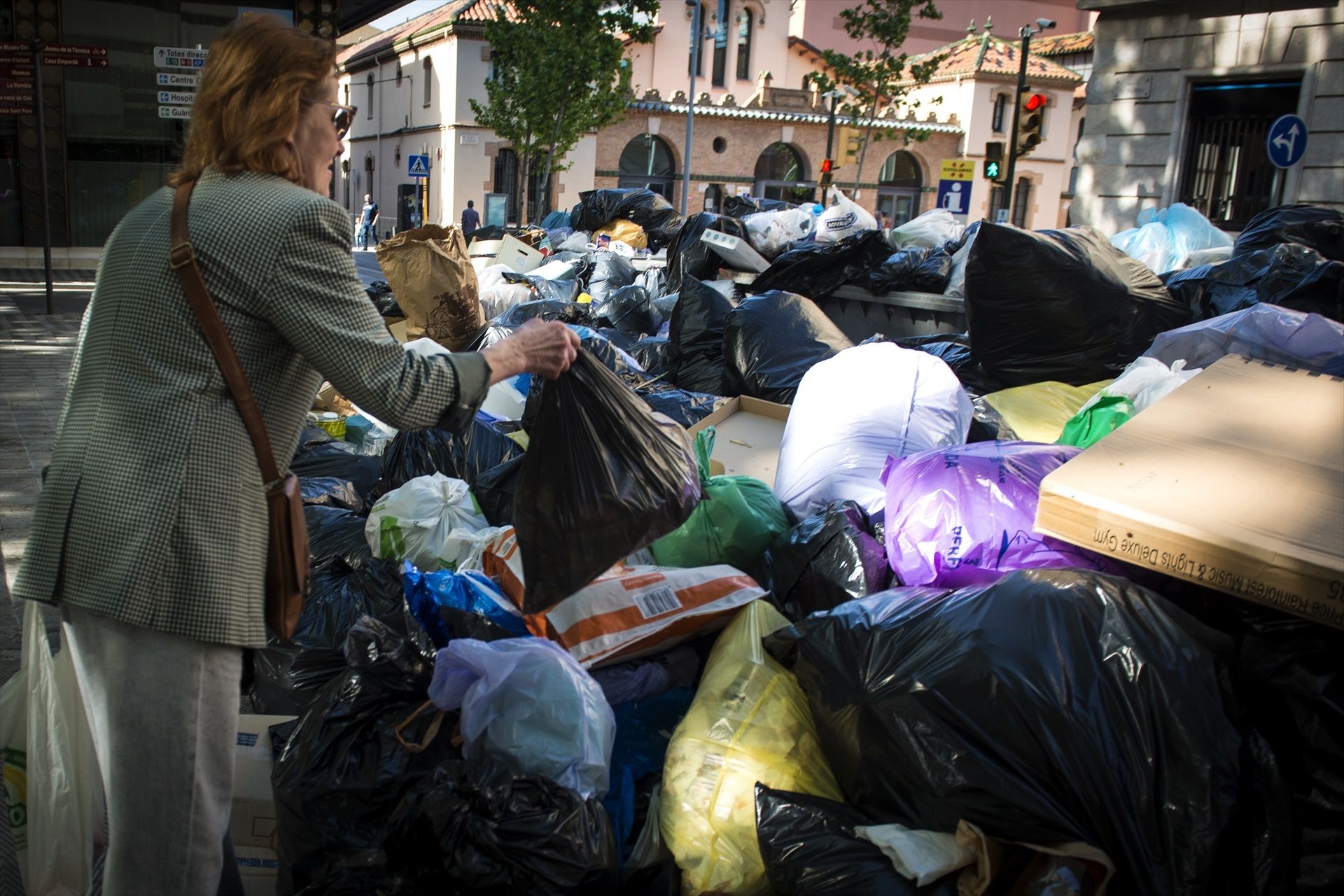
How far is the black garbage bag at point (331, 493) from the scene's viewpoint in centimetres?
345

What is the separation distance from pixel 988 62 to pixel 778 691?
121 ft

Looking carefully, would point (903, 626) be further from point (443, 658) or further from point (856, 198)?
point (856, 198)

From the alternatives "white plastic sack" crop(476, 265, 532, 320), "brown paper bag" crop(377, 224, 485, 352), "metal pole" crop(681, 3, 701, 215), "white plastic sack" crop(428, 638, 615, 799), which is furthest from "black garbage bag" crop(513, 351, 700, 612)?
"metal pole" crop(681, 3, 701, 215)

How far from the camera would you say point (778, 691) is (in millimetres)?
2238

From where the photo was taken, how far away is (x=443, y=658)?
6.92 feet

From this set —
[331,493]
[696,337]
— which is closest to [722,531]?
[331,493]

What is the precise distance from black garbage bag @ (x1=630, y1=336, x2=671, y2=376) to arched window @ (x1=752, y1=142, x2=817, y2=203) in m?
29.5

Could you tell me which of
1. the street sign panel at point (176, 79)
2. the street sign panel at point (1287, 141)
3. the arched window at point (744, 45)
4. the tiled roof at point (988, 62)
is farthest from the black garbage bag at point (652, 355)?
the arched window at point (744, 45)

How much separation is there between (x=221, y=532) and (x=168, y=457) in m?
0.12

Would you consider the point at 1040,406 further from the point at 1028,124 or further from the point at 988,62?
the point at 988,62

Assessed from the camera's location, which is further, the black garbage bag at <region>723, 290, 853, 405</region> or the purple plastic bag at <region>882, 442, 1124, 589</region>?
Answer: the black garbage bag at <region>723, 290, 853, 405</region>

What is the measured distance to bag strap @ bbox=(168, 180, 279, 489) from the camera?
1.41 meters

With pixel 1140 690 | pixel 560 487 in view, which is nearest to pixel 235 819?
pixel 560 487

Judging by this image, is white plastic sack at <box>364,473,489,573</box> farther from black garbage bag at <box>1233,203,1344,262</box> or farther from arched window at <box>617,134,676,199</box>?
arched window at <box>617,134,676,199</box>
